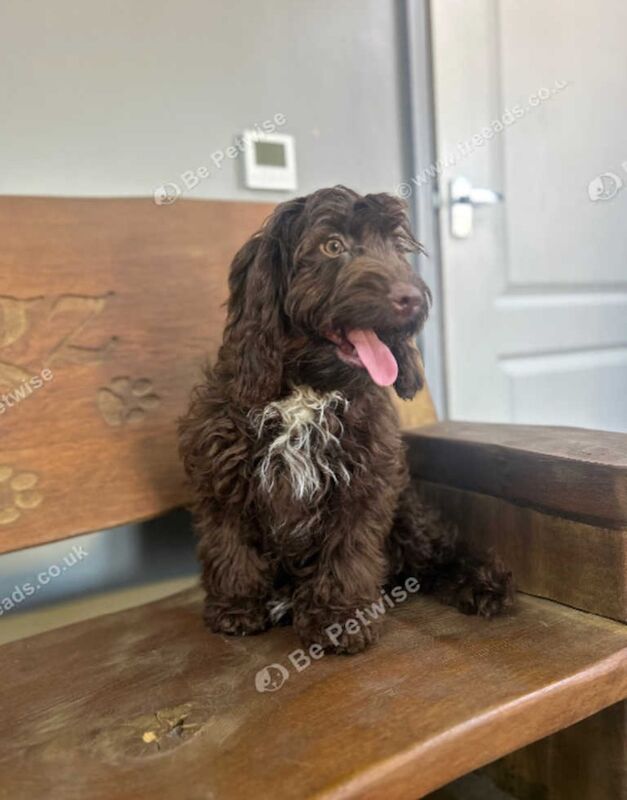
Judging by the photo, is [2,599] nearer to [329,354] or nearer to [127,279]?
[127,279]

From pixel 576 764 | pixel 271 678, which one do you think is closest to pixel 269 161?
pixel 271 678

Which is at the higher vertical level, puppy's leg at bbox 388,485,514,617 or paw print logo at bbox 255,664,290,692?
puppy's leg at bbox 388,485,514,617

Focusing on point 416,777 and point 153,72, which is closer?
point 416,777

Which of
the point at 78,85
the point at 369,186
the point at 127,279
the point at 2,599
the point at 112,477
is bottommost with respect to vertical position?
the point at 2,599

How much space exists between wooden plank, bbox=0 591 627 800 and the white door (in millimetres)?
1053

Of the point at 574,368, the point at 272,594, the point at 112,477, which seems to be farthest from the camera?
the point at 574,368

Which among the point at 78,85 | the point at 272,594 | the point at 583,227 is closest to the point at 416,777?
the point at 272,594

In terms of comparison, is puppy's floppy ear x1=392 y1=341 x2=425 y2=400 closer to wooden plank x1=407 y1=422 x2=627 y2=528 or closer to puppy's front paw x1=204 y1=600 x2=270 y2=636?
wooden plank x1=407 y1=422 x2=627 y2=528

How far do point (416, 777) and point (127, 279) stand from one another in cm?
116

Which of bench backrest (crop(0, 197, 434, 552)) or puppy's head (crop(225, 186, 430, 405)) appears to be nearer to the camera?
puppy's head (crop(225, 186, 430, 405))

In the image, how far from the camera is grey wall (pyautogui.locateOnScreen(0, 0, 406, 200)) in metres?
1.54

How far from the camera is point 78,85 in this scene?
1.58 m

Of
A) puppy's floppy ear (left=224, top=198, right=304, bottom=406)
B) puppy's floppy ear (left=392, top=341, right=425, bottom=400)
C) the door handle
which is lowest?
puppy's floppy ear (left=392, top=341, right=425, bottom=400)

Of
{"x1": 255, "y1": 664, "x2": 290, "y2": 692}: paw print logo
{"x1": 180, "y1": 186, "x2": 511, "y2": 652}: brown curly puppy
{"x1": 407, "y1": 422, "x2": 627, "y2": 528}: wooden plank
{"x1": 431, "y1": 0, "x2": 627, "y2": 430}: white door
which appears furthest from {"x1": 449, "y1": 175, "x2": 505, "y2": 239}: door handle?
{"x1": 255, "y1": 664, "x2": 290, "y2": 692}: paw print logo
